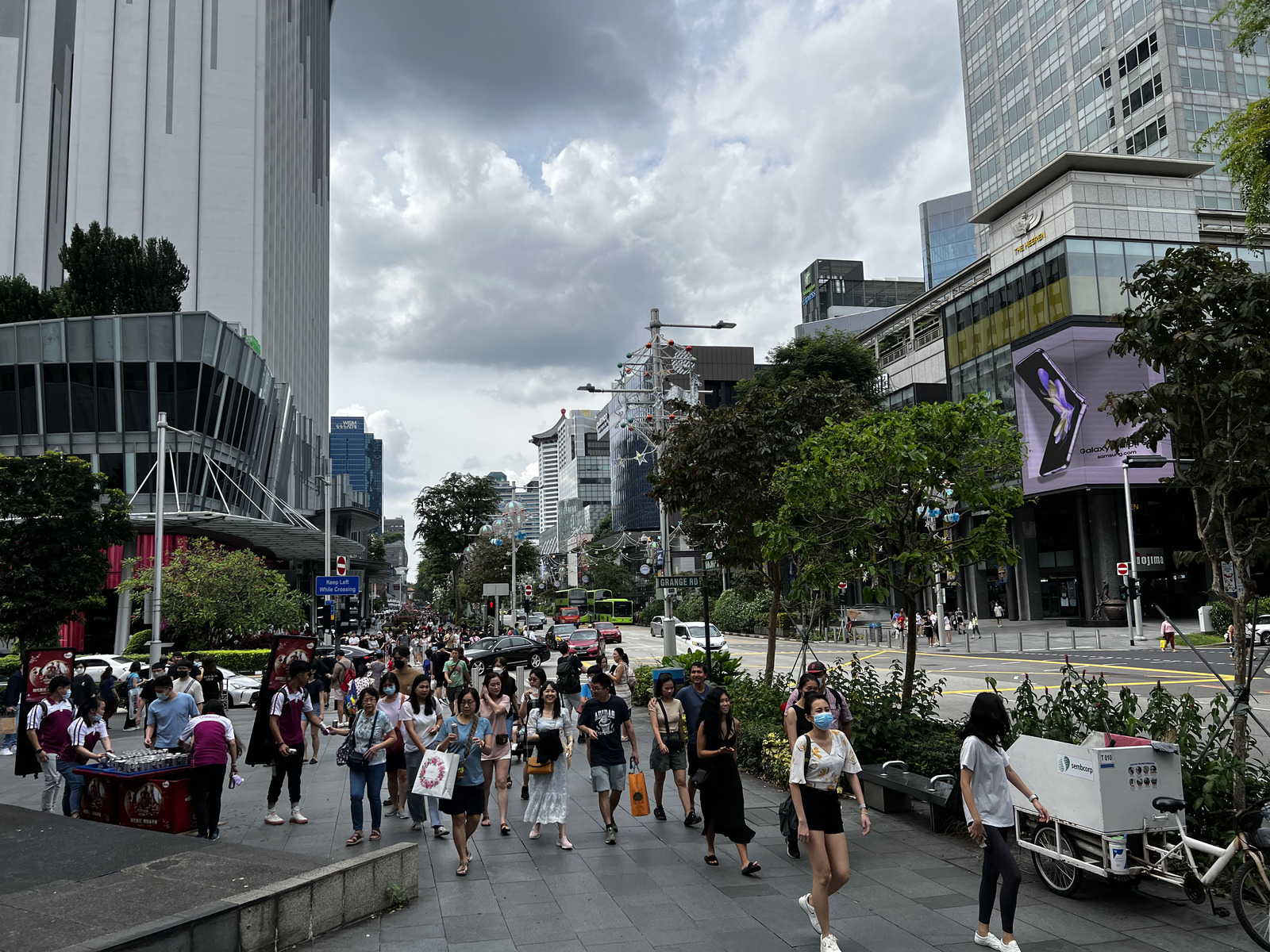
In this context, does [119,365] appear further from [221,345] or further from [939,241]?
[939,241]

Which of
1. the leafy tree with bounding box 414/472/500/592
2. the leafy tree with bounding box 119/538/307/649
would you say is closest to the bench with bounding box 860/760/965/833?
the leafy tree with bounding box 119/538/307/649

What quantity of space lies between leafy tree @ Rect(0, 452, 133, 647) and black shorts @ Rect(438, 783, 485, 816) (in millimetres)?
22355

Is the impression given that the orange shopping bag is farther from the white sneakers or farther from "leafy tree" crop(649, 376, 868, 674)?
"leafy tree" crop(649, 376, 868, 674)

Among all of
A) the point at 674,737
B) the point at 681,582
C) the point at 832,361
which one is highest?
the point at 832,361

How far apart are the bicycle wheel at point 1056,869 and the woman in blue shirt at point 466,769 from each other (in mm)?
4937

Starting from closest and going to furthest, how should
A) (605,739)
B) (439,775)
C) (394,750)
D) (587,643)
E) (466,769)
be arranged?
1. (439,775)
2. (466,769)
3. (605,739)
4. (394,750)
5. (587,643)

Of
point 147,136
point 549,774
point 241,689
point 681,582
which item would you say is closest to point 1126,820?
point 549,774

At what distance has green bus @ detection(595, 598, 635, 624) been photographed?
73.8 meters

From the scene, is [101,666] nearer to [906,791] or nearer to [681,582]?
[681,582]

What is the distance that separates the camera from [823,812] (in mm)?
6379

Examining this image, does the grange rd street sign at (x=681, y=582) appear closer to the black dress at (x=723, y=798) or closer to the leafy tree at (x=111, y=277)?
the black dress at (x=723, y=798)

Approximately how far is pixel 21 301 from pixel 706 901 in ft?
207

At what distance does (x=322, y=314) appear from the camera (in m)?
116

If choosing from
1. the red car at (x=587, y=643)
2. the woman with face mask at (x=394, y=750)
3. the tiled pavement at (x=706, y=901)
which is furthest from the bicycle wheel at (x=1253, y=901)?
the red car at (x=587, y=643)
